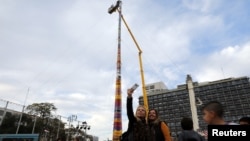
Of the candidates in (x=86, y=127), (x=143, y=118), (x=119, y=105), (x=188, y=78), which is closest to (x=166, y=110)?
(x=188, y=78)

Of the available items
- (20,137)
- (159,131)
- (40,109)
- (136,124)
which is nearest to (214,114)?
(159,131)

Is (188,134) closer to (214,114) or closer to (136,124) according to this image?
(214,114)

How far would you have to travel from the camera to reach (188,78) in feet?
198

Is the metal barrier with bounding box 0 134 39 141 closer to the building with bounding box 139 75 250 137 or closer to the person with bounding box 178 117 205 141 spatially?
the person with bounding box 178 117 205 141

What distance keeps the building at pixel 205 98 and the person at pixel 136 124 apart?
7147 centimetres

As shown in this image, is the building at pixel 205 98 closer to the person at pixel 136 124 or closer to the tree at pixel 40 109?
the tree at pixel 40 109

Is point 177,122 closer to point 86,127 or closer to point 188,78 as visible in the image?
point 188,78

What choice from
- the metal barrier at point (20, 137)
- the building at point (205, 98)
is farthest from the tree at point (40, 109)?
the building at point (205, 98)

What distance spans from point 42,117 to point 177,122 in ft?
213

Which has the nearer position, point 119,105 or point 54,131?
point 119,105

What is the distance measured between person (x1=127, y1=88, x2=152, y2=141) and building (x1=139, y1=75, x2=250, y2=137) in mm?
71468

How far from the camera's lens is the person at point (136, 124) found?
4.36 m

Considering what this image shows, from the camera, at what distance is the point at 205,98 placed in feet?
290

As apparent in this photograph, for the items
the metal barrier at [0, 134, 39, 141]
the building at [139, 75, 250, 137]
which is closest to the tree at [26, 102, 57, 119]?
the metal barrier at [0, 134, 39, 141]
